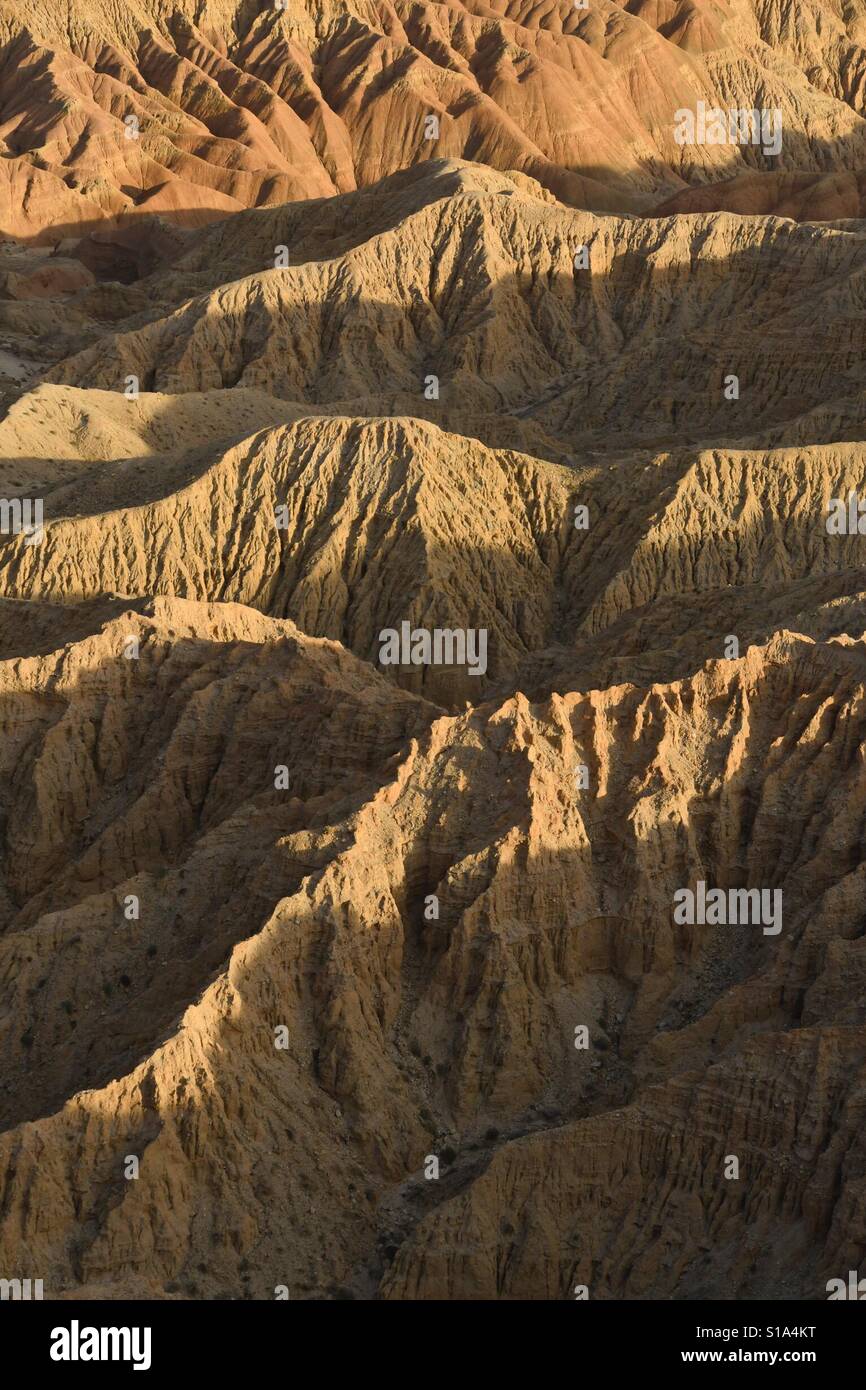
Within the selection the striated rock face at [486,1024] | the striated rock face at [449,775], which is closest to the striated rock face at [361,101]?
the striated rock face at [449,775]

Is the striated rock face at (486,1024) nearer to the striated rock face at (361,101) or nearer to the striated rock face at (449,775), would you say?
the striated rock face at (449,775)

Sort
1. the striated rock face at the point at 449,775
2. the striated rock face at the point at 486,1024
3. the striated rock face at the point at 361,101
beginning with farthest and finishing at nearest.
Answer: the striated rock face at the point at 361,101, the striated rock face at the point at 449,775, the striated rock face at the point at 486,1024

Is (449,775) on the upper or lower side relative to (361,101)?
lower

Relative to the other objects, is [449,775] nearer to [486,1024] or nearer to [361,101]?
[486,1024]

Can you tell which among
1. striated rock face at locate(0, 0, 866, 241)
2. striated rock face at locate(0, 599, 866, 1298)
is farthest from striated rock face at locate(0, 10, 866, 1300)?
striated rock face at locate(0, 0, 866, 241)

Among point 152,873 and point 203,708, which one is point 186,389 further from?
point 152,873

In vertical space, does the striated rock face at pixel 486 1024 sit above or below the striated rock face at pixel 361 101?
below

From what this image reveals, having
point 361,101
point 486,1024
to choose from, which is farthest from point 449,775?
point 361,101
